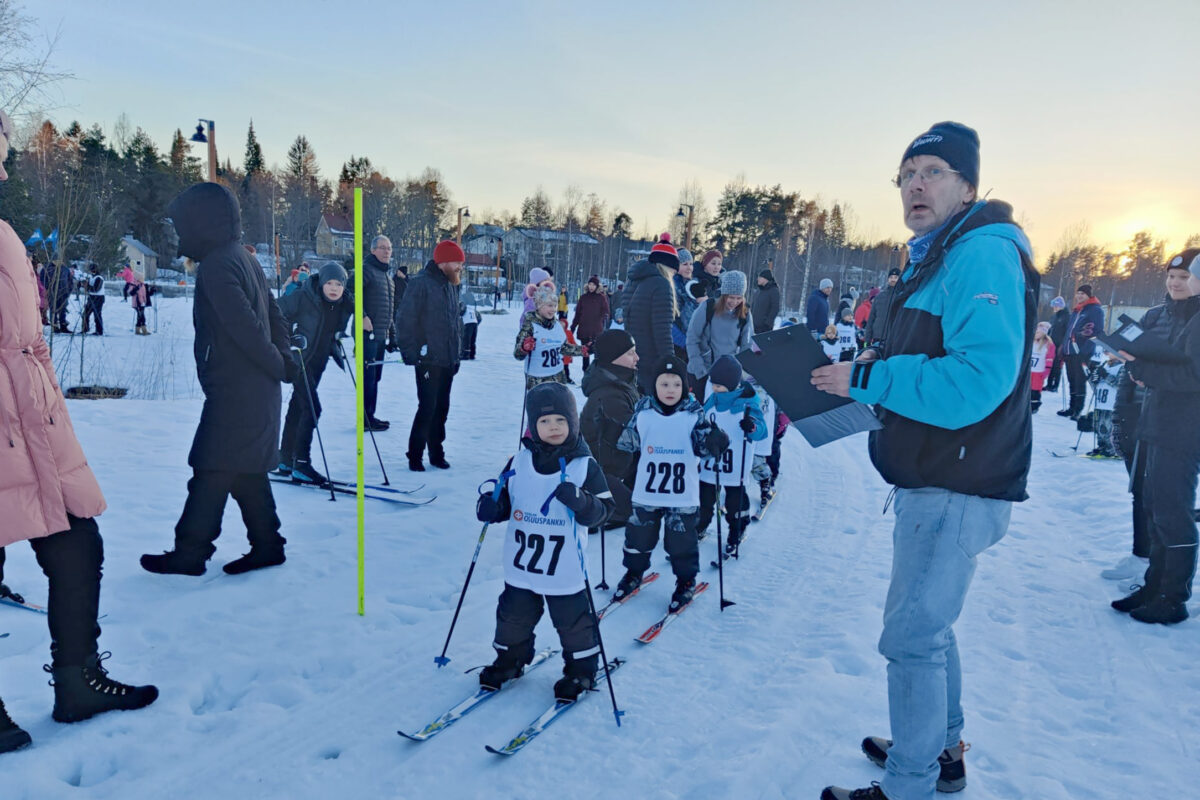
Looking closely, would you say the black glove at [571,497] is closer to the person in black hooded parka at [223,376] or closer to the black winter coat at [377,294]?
the person in black hooded parka at [223,376]

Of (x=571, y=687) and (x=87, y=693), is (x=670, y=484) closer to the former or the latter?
(x=571, y=687)

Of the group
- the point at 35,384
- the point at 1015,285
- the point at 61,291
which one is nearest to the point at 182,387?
the point at 61,291

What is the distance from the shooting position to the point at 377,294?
25.3 feet

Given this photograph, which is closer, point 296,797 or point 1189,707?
point 296,797

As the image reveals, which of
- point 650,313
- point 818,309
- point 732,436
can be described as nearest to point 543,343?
point 650,313

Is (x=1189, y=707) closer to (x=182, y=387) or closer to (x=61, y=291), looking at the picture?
(x=182, y=387)

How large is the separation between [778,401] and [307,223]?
5854 centimetres

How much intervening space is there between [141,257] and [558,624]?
57284mm

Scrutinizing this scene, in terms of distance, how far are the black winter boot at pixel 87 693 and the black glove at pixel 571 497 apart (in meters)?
1.95

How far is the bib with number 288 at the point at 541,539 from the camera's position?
9.86 ft

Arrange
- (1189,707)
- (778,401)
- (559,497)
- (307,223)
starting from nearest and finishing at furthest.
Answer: (778,401), (559,497), (1189,707), (307,223)

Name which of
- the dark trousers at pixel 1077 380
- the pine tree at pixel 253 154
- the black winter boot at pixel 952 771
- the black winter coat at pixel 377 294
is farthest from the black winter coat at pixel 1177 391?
the pine tree at pixel 253 154

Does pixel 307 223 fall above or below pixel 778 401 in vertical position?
above

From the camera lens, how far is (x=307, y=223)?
53469mm
